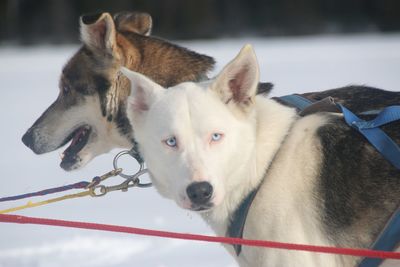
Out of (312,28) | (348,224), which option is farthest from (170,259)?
(312,28)

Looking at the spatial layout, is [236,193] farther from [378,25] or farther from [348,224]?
[378,25]

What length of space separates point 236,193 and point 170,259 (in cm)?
178

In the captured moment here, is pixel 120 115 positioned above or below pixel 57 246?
above

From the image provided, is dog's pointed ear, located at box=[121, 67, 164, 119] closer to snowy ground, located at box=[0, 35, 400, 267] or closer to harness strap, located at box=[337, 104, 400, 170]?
harness strap, located at box=[337, 104, 400, 170]

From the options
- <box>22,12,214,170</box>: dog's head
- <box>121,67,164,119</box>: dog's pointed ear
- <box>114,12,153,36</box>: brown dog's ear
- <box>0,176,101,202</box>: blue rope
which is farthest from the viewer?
<box>114,12,153,36</box>: brown dog's ear

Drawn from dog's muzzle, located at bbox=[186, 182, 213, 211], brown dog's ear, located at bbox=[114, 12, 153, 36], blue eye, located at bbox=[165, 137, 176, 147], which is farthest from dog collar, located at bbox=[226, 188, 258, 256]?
brown dog's ear, located at bbox=[114, 12, 153, 36]

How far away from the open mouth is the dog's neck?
1027mm

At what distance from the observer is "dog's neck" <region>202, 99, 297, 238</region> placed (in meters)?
2.70

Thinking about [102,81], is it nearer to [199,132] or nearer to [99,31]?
[99,31]

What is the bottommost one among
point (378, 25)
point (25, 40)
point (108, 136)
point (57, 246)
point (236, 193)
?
point (25, 40)

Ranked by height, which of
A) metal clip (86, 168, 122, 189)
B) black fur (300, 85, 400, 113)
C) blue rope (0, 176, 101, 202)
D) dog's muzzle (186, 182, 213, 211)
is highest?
black fur (300, 85, 400, 113)

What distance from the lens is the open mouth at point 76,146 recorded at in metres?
3.62

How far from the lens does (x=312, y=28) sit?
23656 mm

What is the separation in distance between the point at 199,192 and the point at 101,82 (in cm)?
125
